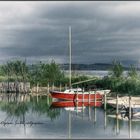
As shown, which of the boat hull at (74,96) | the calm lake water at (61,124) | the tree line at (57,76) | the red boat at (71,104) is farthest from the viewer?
the tree line at (57,76)

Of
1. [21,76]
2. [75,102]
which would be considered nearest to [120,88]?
[75,102]

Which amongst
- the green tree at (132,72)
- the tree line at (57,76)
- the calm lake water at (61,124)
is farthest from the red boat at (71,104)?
the green tree at (132,72)

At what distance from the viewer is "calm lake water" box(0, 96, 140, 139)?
3500cm

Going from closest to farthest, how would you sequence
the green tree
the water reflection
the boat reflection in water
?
1. the boat reflection in water
2. the water reflection
3. the green tree

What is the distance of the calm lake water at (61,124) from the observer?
3500 centimetres

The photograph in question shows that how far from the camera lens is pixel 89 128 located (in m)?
38.3

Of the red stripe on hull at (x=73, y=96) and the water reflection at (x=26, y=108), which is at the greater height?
the red stripe on hull at (x=73, y=96)

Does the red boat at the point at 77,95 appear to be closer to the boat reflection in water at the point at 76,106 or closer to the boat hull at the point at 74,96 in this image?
the boat hull at the point at 74,96

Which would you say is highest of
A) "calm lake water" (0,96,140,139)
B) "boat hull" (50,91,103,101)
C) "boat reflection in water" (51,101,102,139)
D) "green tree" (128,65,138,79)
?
"green tree" (128,65,138,79)

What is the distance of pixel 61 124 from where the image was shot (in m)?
41.4

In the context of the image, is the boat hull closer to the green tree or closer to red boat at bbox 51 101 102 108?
red boat at bbox 51 101 102 108

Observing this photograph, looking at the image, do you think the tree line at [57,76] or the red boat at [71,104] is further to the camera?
the tree line at [57,76]

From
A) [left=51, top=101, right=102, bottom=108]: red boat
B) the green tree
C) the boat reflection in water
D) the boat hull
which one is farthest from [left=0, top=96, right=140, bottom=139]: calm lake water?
the green tree

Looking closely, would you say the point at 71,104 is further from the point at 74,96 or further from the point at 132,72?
the point at 132,72
